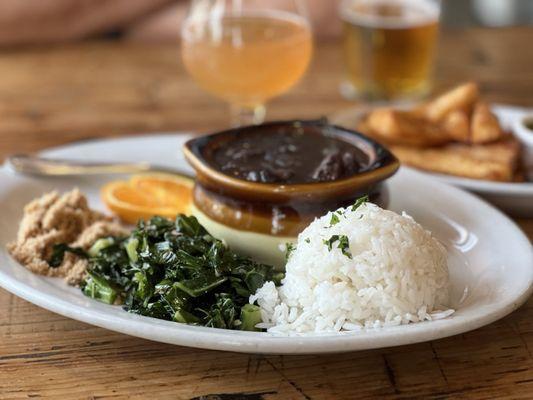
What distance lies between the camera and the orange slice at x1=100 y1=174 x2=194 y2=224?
253 cm

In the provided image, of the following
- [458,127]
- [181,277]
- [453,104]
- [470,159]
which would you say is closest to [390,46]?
[453,104]

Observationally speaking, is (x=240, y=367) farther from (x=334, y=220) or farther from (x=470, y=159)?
(x=470, y=159)

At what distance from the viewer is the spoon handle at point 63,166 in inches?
105

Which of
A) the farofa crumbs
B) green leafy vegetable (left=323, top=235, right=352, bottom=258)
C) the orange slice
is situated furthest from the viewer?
the orange slice

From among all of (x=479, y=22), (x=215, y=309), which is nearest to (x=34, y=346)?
(x=215, y=309)

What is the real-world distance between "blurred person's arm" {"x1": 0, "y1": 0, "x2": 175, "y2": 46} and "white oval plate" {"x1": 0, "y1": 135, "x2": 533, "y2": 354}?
159 centimetres

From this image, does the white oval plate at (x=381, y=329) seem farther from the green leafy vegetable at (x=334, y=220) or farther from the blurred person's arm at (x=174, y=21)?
the blurred person's arm at (x=174, y=21)

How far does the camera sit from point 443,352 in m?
1.89

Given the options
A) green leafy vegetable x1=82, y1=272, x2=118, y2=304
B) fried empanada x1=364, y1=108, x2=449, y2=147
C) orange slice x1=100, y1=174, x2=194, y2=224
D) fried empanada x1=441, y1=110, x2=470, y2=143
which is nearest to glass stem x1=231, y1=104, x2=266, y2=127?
fried empanada x1=364, y1=108, x2=449, y2=147

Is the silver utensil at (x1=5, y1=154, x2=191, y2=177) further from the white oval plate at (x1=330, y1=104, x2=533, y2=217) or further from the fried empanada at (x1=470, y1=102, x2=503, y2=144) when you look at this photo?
the fried empanada at (x1=470, y1=102, x2=503, y2=144)

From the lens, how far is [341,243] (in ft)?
6.04

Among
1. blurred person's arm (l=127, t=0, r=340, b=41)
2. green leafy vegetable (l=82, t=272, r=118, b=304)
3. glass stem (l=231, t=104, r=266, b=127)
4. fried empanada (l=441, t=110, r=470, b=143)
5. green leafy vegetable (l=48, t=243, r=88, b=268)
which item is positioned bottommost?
blurred person's arm (l=127, t=0, r=340, b=41)

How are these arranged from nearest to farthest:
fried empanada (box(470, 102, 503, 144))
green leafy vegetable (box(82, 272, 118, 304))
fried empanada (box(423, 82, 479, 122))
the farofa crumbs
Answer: green leafy vegetable (box(82, 272, 118, 304)) < the farofa crumbs < fried empanada (box(470, 102, 503, 144)) < fried empanada (box(423, 82, 479, 122))

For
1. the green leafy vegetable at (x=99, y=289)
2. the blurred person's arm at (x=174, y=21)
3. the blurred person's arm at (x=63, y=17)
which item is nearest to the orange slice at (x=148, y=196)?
the green leafy vegetable at (x=99, y=289)
